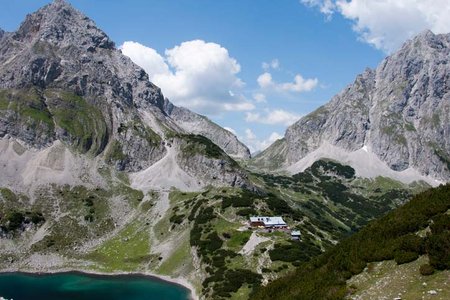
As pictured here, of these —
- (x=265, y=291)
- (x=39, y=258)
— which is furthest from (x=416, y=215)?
(x=39, y=258)

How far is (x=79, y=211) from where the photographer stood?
19075 centimetres

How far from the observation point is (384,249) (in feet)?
102

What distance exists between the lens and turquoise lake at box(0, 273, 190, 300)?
115312 millimetres

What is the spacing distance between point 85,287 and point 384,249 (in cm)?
11795

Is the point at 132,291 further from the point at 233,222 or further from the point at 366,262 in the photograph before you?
the point at 366,262

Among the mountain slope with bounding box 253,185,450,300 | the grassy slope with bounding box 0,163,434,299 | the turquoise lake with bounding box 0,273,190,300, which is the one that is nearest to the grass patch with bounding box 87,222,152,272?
the grassy slope with bounding box 0,163,434,299

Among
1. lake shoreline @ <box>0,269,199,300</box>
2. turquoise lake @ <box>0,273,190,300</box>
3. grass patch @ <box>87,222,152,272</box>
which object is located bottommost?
turquoise lake @ <box>0,273,190,300</box>

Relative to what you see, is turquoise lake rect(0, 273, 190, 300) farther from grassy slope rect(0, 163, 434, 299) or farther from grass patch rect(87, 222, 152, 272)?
grass patch rect(87, 222, 152, 272)

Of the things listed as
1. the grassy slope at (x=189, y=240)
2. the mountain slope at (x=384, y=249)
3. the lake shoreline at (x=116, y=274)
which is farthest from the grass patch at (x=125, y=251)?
the mountain slope at (x=384, y=249)

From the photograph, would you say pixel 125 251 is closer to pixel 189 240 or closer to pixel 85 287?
pixel 189 240

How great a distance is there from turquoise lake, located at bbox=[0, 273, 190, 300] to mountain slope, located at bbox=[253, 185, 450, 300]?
84622 millimetres

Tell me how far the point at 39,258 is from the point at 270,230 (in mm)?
89620

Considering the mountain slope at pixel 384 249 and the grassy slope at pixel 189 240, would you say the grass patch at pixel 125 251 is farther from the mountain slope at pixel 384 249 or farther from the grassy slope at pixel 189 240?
the mountain slope at pixel 384 249

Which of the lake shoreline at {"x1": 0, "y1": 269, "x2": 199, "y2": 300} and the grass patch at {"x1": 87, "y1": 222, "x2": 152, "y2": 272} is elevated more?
the grass patch at {"x1": 87, "y1": 222, "x2": 152, "y2": 272}
